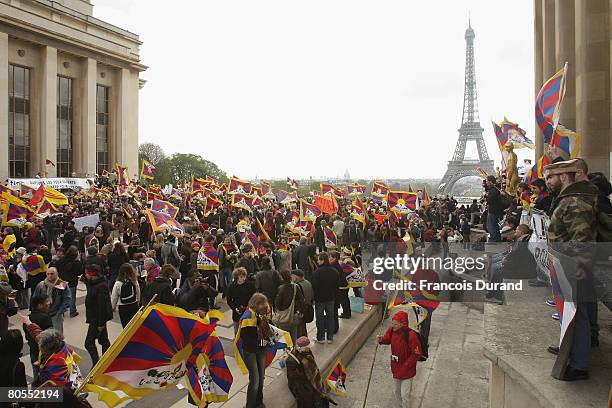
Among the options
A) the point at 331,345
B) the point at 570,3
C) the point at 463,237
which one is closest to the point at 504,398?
the point at 331,345

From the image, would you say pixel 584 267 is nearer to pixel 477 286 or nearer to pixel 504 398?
pixel 504 398

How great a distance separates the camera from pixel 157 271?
327 inches

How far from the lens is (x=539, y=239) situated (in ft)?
21.1

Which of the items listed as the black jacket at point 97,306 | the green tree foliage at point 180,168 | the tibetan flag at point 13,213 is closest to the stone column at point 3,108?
the green tree foliage at point 180,168

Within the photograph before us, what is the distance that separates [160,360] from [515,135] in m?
11.6

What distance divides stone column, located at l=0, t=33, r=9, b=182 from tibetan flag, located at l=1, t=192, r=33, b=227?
1258 inches

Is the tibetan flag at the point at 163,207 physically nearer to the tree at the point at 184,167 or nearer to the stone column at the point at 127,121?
the stone column at the point at 127,121

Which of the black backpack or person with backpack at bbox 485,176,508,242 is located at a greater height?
person with backpack at bbox 485,176,508,242

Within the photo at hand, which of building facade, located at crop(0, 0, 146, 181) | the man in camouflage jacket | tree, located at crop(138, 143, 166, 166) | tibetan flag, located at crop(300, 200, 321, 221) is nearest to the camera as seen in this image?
the man in camouflage jacket

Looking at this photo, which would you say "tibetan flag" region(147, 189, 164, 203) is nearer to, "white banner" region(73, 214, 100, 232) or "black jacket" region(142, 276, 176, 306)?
"white banner" region(73, 214, 100, 232)

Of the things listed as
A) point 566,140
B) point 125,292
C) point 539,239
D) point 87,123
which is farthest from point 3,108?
point 539,239

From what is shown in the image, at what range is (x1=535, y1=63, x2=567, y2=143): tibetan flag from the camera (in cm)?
703

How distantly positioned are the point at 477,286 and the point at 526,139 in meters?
5.21

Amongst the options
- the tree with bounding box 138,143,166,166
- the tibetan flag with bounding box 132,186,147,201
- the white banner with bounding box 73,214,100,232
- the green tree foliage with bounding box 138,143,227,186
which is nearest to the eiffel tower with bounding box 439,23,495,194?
the green tree foliage with bounding box 138,143,227,186
